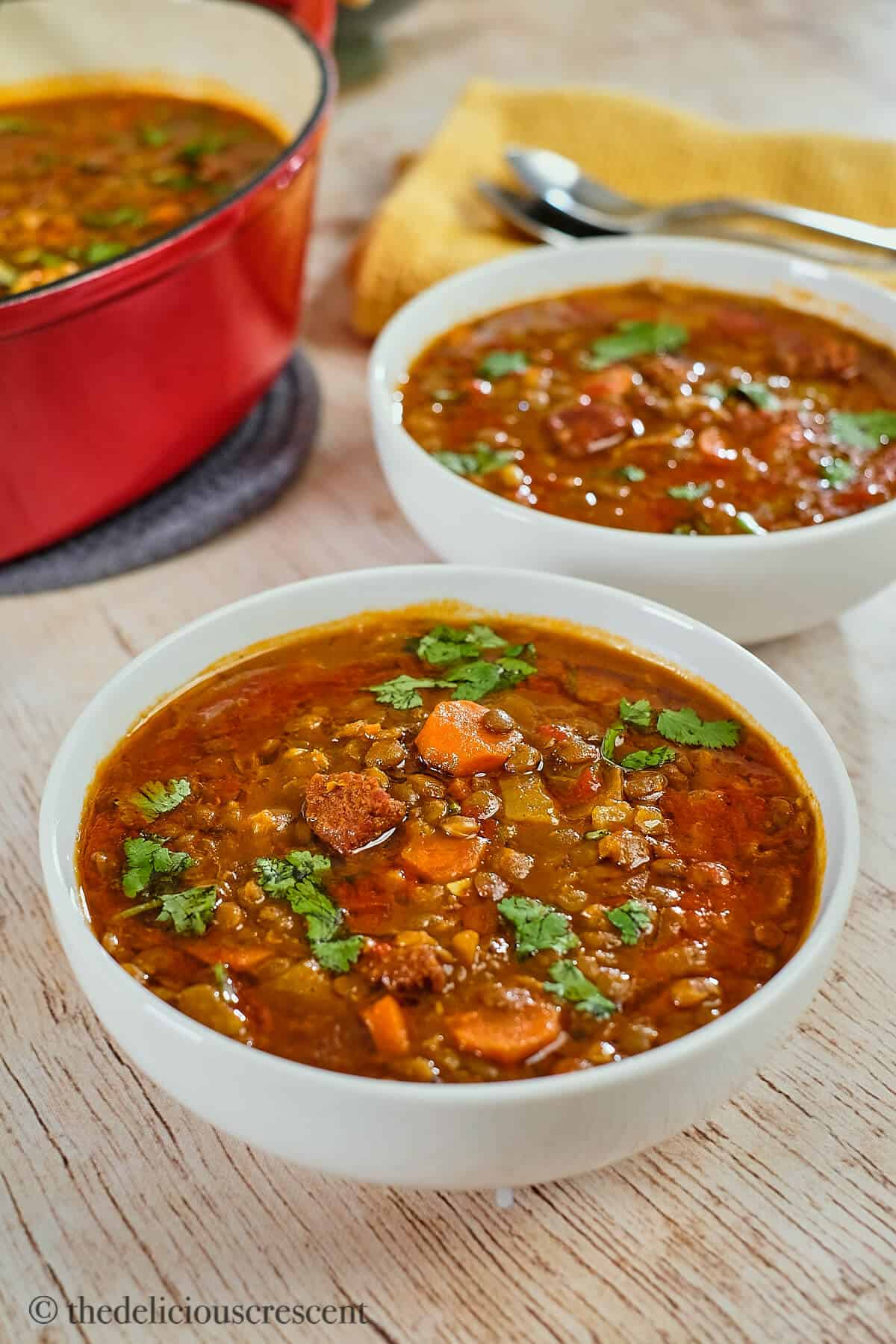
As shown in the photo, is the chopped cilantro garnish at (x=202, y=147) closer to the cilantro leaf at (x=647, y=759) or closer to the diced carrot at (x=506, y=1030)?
the cilantro leaf at (x=647, y=759)

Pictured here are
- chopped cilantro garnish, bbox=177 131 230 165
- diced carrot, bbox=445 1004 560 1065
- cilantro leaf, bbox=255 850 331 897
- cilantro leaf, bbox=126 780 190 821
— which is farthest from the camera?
chopped cilantro garnish, bbox=177 131 230 165

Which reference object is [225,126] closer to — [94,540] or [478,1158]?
[94,540]

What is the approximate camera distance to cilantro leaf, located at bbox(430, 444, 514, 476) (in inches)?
110

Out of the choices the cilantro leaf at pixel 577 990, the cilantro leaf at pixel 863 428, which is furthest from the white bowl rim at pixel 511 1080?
the cilantro leaf at pixel 863 428

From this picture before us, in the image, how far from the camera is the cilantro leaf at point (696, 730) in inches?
87.7

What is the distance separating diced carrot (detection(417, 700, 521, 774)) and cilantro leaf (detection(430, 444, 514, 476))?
723 mm

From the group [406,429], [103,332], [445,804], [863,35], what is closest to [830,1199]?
[445,804]

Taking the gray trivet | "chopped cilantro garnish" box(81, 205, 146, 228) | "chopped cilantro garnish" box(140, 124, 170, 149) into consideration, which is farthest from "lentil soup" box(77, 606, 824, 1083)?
"chopped cilantro garnish" box(140, 124, 170, 149)

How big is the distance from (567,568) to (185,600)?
86cm

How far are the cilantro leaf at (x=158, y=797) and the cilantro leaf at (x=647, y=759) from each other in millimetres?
634

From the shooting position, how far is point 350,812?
2.04 meters

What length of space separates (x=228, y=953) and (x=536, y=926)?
39 centimetres

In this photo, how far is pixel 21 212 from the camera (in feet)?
→ 10.9

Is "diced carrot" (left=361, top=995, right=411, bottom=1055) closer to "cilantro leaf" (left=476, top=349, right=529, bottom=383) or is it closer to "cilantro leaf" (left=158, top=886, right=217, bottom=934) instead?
"cilantro leaf" (left=158, top=886, right=217, bottom=934)
